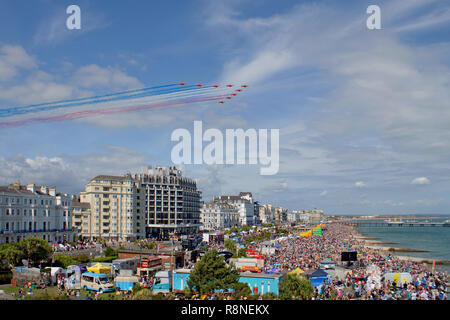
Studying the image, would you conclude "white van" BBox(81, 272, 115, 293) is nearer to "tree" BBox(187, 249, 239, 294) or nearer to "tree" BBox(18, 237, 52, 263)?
"tree" BBox(187, 249, 239, 294)

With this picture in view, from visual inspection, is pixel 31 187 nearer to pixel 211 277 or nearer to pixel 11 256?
pixel 11 256

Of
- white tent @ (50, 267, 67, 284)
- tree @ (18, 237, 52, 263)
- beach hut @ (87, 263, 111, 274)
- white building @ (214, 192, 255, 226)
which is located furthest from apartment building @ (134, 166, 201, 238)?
beach hut @ (87, 263, 111, 274)

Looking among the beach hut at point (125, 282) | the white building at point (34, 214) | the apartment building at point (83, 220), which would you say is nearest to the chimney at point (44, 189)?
the white building at point (34, 214)

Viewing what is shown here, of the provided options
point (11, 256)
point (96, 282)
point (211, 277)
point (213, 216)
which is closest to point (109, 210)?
point (11, 256)

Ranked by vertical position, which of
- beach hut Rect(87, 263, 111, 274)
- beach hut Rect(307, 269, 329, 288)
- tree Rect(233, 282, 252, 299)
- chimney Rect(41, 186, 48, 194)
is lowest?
beach hut Rect(307, 269, 329, 288)

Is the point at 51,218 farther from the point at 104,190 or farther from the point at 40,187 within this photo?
the point at 104,190
